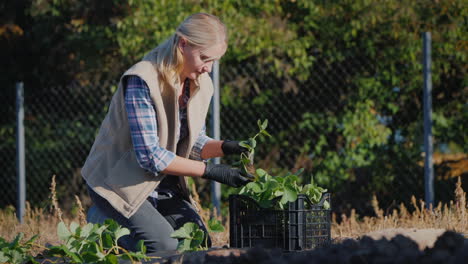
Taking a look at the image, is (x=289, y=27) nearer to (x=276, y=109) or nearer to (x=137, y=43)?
(x=276, y=109)

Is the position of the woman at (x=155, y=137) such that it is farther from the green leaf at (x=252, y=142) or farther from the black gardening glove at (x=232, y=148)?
the green leaf at (x=252, y=142)

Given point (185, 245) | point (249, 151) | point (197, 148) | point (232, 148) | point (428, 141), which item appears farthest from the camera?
point (428, 141)

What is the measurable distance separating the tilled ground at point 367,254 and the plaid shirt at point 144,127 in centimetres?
60

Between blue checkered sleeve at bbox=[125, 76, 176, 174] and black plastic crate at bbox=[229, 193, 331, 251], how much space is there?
42 centimetres

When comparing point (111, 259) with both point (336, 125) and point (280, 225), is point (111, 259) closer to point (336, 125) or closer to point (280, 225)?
point (280, 225)

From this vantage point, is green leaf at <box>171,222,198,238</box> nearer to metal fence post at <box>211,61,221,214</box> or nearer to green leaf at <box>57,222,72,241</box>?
green leaf at <box>57,222,72,241</box>

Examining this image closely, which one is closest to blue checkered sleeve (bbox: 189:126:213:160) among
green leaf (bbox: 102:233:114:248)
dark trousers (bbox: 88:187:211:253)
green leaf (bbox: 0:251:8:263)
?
dark trousers (bbox: 88:187:211:253)

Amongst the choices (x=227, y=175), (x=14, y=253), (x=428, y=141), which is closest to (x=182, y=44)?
(x=227, y=175)

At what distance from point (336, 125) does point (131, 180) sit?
320 centimetres

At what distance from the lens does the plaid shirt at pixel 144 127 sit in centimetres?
288

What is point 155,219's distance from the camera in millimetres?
3074

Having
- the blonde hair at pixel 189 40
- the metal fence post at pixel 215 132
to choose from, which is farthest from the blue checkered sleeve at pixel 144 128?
the metal fence post at pixel 215 132

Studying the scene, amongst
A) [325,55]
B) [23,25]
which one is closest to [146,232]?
[325,55]

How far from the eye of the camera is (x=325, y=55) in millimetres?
5973
